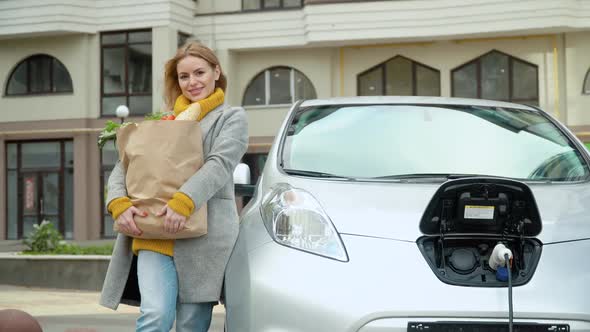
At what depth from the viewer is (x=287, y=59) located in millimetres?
31156

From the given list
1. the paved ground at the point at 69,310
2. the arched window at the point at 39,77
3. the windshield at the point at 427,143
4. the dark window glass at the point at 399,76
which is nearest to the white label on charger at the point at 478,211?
the windshield at the point at 427,143

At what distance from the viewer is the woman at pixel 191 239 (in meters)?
3.96

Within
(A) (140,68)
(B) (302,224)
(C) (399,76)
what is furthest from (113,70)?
(B) (302,224)

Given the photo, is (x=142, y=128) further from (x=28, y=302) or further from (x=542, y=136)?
(x=28, y=302)

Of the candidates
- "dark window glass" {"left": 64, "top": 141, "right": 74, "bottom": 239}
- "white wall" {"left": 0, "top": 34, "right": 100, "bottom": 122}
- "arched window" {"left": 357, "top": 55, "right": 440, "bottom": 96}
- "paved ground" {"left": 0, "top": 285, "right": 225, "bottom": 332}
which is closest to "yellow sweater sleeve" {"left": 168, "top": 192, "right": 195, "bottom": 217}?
"paved ground" {"left": 0, "top": 285, "right": 225, "bottom": 332}

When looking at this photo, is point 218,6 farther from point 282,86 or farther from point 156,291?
point 156,291

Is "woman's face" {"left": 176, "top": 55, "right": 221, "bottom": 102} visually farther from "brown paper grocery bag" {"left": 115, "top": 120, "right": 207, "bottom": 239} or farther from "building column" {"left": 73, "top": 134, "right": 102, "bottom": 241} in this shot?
"building column" {"left": 73, "top": 134, "right": 102, "bottom": 241}

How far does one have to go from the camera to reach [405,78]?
3058cm

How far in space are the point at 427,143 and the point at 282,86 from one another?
88.4ft

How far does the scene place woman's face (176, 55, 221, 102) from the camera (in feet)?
14.3

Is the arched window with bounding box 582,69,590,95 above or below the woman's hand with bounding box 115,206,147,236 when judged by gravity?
above

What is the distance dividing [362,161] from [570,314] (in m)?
1.24

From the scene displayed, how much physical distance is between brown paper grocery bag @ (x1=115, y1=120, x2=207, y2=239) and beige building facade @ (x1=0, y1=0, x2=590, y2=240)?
24951 millimetres

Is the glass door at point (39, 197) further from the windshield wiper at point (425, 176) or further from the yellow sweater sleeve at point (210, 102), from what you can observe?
the windshield wiper at point (425, 176)
